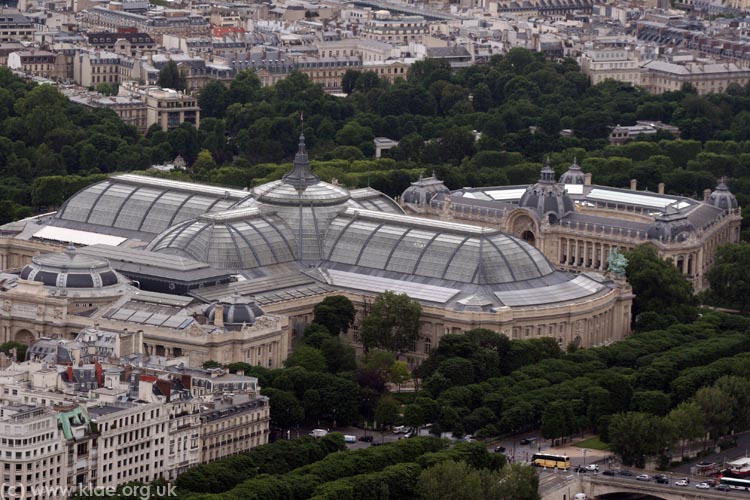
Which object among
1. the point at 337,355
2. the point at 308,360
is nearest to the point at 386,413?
the point at 308,360

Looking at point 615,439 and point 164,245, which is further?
point 164,245

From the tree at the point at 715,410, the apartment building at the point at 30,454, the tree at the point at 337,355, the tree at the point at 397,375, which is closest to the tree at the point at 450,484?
the apartment building at the point at 30,454

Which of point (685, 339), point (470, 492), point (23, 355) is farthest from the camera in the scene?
point (685, 339)

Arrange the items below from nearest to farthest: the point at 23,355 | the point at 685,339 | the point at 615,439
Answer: the point at 615,439 → the point at 23,355 → the point at 685,339

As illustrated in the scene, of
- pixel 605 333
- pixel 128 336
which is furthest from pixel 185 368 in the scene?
pixel 605 333

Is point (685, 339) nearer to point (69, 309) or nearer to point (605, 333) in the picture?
point (605, 333)

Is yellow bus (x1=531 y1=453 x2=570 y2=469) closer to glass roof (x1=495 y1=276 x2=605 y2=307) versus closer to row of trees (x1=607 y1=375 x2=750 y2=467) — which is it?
row of trees (x1=607 y1=375 x2=750 y2=467)

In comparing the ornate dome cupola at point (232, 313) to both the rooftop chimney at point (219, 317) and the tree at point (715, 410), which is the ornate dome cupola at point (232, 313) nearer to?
the rooftop chimney at point (219, 317)
